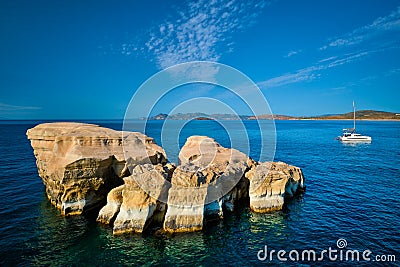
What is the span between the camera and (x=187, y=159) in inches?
1374

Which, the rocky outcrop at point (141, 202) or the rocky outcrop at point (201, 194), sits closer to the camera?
the rocky outcrop at point (141, 202)

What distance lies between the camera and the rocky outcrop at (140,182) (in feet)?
71.8

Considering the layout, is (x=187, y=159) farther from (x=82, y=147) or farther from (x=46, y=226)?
(x=46, y=226)

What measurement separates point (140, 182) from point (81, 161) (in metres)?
7.13

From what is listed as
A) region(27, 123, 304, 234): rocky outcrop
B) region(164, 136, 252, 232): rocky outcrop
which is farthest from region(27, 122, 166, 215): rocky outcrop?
region(164, 136, 252, 232): rocky outcrop

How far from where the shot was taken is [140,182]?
21766 mm

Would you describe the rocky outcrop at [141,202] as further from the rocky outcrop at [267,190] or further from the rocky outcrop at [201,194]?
the rocky outcrop at [267,190]

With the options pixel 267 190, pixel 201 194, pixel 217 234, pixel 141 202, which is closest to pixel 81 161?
pixel 141 202

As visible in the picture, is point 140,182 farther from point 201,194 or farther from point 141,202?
point 201,194

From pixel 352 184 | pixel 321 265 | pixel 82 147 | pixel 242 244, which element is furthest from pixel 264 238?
pixel 352 184

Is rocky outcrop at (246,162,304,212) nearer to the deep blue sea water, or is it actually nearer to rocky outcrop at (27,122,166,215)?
the deep blue sea water

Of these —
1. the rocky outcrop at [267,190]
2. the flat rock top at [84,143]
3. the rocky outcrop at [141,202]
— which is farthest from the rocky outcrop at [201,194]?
the flat rock top at [84,143]

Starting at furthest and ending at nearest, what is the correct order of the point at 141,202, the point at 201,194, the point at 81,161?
1. the point at 81,161
2. the point at 201,194
3. the point at 141,202

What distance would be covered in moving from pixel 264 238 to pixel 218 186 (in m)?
6.25
